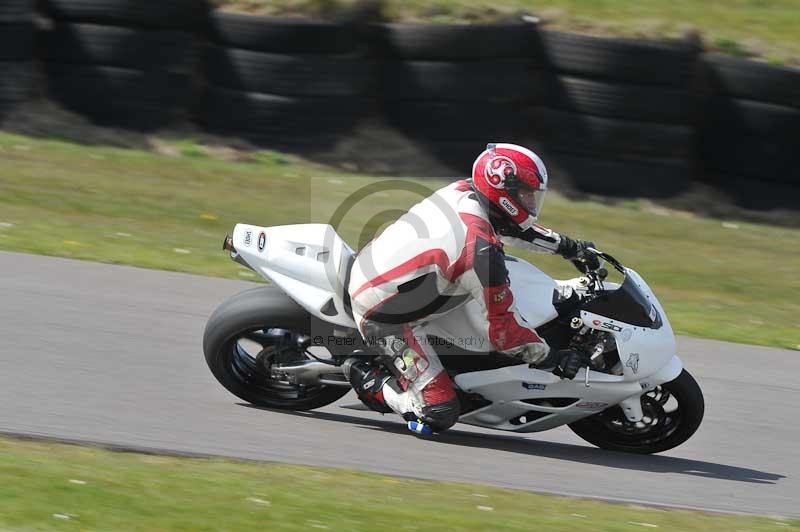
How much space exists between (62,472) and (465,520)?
5.42 feet

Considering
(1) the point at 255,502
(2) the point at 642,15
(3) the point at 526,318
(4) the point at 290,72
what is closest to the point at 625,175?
(2) the point at 642,15

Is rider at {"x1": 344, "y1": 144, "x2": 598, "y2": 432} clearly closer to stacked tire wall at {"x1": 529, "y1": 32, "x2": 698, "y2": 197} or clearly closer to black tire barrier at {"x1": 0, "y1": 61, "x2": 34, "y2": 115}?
stacked tire wall at {"x1": 529, "y1": 32, "x2": 698, "y2": 197}

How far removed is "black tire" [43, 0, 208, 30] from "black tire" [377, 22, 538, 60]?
6.80ft

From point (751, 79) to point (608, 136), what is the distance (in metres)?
1.58

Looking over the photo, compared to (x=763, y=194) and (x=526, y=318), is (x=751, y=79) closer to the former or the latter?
(x=763, y=194)

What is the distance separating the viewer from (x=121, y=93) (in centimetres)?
1182

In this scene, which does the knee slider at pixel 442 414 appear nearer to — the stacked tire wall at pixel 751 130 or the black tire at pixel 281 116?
the black tire at pixel 281 116

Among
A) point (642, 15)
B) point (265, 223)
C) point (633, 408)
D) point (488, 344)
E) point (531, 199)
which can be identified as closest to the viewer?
point (531, 199)

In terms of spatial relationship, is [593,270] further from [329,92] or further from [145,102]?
[145,102]

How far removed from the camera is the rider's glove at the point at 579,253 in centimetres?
558

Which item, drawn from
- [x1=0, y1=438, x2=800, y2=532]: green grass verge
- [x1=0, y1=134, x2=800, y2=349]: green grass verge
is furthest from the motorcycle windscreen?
[x1=0, y1=134, x2=800, y2=349]: green grass verge

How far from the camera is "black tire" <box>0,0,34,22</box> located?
11453 mm

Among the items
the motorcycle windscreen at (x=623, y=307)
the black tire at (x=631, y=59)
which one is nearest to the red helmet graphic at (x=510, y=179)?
the motorcycle windscreen at (x=623, y=307)

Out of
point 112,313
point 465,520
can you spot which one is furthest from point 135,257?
point 465,520
